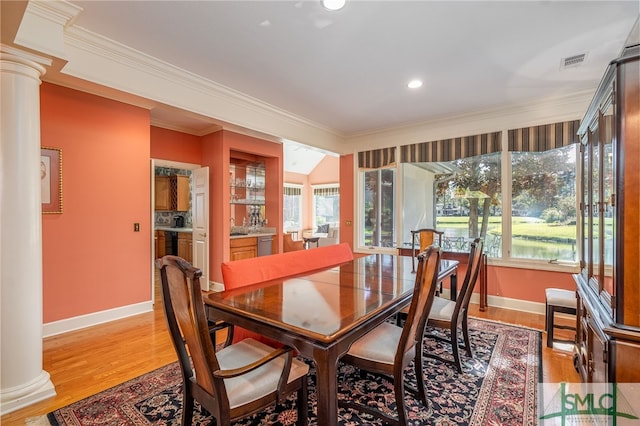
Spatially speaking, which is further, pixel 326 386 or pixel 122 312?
pixel 122 312

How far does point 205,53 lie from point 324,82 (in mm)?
1266

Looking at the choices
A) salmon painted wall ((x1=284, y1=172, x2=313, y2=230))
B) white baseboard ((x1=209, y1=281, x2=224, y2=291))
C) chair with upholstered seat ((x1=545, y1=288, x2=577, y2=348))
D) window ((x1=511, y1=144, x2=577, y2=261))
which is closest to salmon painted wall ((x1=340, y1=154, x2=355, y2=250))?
white baseboard ((x1=209, y1=281, x2=224, y2=291))

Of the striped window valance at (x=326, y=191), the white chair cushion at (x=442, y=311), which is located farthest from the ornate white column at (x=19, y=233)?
the striped window valance at (x=326, y=191)

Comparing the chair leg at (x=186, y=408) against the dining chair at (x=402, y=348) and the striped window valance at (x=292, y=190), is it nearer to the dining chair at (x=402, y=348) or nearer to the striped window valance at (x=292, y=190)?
the dining chair at (x=402, y=348)

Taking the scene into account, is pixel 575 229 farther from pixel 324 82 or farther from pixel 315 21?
pixel 315 21

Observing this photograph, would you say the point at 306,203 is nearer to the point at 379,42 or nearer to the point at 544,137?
the point at 544,137

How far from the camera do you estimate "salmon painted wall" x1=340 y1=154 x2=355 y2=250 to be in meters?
5.72

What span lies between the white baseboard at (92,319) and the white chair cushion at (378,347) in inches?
120

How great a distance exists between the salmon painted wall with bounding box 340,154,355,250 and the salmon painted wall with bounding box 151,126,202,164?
2.66 metres

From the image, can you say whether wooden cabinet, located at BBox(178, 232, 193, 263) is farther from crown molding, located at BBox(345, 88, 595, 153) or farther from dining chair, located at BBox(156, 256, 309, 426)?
dining chair, located at BBox(156, 256, 309, 426)

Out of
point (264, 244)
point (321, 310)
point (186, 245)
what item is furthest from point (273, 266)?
point (186, 245)

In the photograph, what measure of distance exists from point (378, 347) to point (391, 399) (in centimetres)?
51

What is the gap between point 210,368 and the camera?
1.24 m

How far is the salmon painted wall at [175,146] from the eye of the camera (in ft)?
14.8
